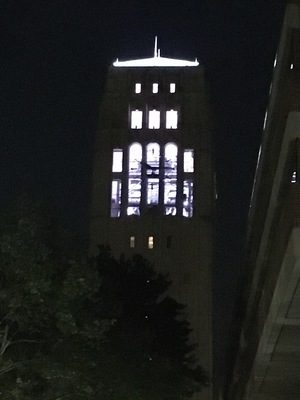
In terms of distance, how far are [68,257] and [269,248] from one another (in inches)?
340

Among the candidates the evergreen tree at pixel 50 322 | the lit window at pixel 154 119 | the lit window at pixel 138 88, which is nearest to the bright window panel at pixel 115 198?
the lit window at pixel 154 119

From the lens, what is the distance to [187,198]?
2968 inches

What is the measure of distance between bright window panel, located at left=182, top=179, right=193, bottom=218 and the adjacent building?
3601 cm

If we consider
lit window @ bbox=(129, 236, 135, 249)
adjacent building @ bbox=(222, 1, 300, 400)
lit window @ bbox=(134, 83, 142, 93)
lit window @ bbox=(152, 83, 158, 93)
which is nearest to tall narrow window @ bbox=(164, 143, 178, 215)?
lit window @ bbox=(129, 236, 135, 249)

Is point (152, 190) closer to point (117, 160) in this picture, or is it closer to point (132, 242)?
point (117, 160)

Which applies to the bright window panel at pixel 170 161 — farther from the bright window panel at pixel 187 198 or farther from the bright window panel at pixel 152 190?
the bright window panel at pixel 187 198

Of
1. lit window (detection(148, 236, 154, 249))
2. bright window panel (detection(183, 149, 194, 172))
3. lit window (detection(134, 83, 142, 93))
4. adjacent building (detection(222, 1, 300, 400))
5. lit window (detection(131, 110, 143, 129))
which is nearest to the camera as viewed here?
adjacent building (detection(222, 1, 300, 400))

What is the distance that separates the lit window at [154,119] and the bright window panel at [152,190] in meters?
5.81

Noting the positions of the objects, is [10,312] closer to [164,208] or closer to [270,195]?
[270,195]

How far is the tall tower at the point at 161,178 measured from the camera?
71562mm

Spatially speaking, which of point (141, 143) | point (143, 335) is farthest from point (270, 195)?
point (141, 143)

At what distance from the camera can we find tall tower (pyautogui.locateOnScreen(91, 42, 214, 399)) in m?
71.6

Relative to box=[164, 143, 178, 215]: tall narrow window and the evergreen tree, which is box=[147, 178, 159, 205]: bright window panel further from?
the evergreen tree

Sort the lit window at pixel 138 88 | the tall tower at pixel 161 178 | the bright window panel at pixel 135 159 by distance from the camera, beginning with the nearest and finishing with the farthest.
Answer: the tall tower at pixel 161 178 < the bright window panel at pixel 135 159 < the lit window at pixel 138 88
